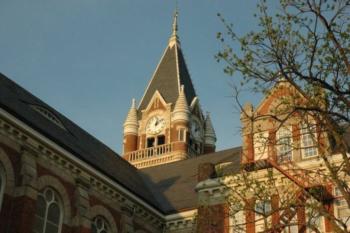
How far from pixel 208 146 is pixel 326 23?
5283cm

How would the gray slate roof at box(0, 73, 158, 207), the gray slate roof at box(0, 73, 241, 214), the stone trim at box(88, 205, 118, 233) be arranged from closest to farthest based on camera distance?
the gray slate roof at box(0, 73, 158, 207) → the gray slate roof at box(0, 73, 241, 214) → the stone trim at box(88, 205, 118, 233)

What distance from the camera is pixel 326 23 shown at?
1554 cm

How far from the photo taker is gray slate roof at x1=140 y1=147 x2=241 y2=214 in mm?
33219

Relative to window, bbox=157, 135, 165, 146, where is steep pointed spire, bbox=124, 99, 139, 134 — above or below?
above

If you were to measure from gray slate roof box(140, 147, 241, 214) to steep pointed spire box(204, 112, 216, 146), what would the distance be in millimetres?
27333

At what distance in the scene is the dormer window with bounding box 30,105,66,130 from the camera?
30.4 metres

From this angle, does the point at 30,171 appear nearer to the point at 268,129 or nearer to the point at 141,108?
the point at 268,129

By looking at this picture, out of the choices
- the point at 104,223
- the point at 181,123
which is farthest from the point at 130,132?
the point at 104,223

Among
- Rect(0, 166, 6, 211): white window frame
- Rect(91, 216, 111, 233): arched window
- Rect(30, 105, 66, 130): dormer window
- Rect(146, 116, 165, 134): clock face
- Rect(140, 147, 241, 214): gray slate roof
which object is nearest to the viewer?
Rect(0, 166, 6, 211): white window frame

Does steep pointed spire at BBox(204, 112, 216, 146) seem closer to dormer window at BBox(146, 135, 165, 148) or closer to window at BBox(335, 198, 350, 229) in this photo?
dormer window at BBox(146, 135, 165, 148)

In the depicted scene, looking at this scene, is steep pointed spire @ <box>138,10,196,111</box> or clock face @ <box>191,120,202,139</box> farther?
steep pointed spire @ <box>138,10,196,111</box>

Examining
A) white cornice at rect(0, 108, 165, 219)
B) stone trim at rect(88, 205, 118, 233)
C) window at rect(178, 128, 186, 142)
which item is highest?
window at rect(178, 128, 186, 142)

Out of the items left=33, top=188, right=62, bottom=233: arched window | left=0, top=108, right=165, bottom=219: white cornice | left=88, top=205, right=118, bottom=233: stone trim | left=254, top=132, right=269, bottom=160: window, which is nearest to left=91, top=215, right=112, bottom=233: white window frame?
left=88, top=205, right=118, bottom=233: stone trim

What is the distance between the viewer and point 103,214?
29.1m
